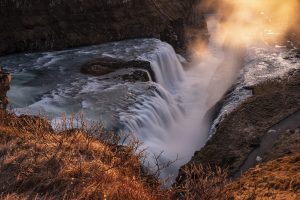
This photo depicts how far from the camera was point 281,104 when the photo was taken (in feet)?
56.7

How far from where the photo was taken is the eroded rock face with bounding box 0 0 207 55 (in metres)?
27.5

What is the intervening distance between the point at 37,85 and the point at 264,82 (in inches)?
428

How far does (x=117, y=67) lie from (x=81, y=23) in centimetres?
830

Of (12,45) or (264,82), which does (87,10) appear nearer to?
(12,45)

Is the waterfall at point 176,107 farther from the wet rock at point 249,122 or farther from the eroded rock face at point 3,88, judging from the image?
the eroded rock face at point 3,88

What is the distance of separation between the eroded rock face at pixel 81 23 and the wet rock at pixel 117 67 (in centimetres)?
525

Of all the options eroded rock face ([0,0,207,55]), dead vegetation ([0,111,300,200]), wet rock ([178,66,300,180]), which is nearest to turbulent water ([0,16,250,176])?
eroded rock face ([0,0,207,55])

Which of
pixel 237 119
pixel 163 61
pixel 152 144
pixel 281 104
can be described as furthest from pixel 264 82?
pixel 163 61

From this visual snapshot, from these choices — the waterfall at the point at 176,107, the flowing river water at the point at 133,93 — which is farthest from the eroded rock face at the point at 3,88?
the waterfall at the point at 176,107

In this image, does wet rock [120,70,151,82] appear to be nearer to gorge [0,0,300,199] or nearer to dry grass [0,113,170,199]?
gorge [0,0,300,199]

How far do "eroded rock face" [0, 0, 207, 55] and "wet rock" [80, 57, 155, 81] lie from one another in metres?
5.25

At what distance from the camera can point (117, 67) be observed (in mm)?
24078

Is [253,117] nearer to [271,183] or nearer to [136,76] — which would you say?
[271,183]

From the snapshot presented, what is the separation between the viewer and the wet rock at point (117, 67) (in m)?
23.0
